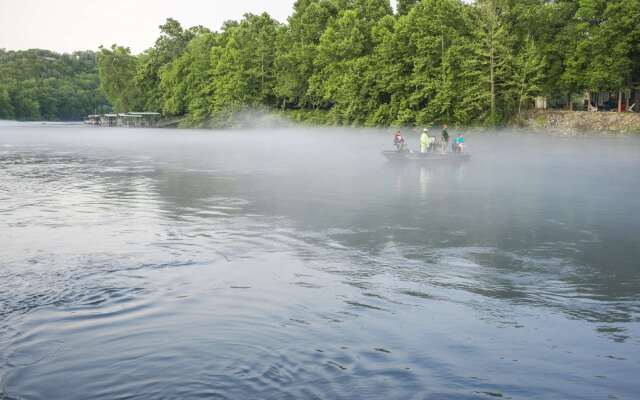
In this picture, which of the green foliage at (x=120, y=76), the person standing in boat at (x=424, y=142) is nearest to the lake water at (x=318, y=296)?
the person standing in boat at (x=424, y=142)

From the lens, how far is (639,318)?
9797 millimetres

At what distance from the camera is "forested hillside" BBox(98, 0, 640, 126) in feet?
215

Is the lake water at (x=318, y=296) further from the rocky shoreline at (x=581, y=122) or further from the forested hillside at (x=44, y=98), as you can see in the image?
the forested hillside at (x=44, y=98)

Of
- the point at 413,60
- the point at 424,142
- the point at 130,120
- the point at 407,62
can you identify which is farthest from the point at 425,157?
the point at 130,120

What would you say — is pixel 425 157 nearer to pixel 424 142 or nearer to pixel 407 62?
pixel 424 142

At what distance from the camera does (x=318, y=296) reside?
1088 centimetres

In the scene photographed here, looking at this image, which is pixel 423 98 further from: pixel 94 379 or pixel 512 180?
pixel 94 379

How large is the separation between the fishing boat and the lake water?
1221cm

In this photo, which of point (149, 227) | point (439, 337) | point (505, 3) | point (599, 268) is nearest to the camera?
point (439, 337)

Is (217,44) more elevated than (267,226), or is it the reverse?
(217,44)

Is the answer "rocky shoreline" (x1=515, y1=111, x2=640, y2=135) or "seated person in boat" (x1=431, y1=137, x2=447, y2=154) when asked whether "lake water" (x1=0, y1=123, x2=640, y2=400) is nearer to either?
"seated person in boat" (x1=431, y1=137, x2=447, y2=154)

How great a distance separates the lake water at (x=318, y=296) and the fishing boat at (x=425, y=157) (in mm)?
12214

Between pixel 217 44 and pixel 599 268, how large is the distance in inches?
4675

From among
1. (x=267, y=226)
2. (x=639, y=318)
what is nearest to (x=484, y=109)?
(x=267, y=226)
